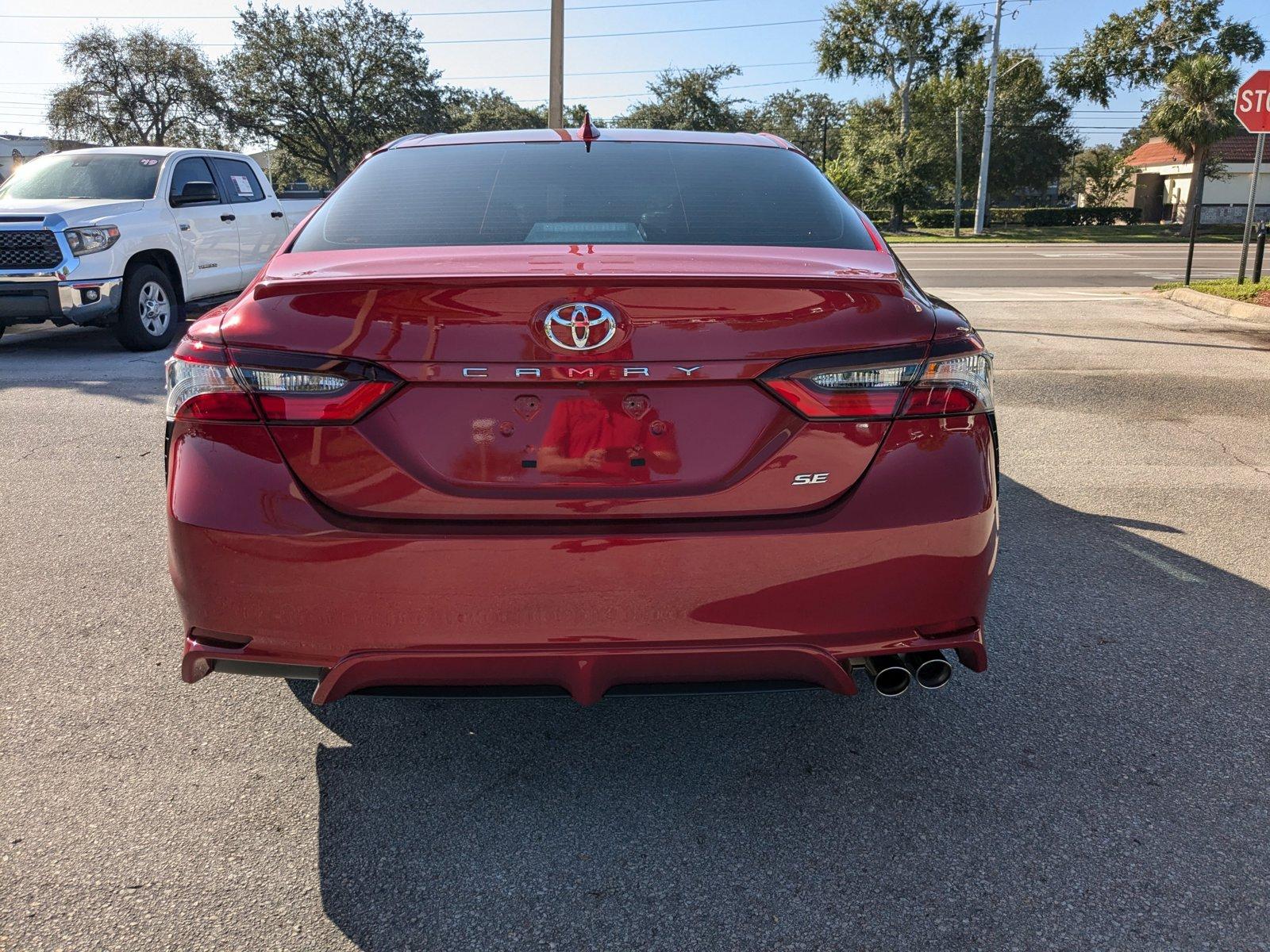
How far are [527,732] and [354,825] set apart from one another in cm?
62

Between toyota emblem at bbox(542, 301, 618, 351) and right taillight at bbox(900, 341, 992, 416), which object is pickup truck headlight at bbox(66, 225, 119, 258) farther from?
right taillight at bbox(900, 341, 992, 416)

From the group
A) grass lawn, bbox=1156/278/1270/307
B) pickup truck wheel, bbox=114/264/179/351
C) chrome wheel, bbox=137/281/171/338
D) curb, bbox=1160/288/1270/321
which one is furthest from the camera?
grass lawn, bbox=1156/278/1270/307

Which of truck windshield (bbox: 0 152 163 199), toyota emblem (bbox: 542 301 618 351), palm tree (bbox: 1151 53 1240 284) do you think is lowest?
toyota emblem (bbox: 542 301 618 351)

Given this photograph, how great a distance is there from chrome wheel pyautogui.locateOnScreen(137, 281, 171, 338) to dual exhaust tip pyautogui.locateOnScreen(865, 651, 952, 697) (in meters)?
9.79

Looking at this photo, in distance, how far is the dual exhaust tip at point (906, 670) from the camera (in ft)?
7.94

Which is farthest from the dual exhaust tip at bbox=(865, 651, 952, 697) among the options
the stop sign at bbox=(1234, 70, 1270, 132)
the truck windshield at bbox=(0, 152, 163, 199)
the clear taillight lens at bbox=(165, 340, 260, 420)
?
the stop sign at bbox=(1234, 70, 1270, 132)

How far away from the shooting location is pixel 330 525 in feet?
7.46

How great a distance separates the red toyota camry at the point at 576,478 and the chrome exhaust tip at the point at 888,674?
0.01 m

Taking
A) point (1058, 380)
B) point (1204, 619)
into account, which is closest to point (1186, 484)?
point (1204, 619)

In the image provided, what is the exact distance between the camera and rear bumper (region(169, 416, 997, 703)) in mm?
2256

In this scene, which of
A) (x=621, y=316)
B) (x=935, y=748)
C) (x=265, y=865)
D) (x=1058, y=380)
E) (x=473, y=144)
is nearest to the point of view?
(x=621, y=316)

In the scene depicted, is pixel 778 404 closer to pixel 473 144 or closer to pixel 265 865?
pixel 265 865

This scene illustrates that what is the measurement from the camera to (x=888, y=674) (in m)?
2.45

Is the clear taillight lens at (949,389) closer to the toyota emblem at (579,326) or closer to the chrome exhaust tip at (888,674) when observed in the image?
the chrome exhaust tip at (888,674)
